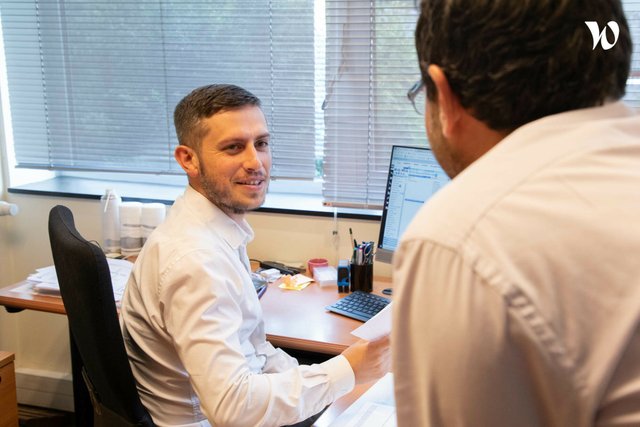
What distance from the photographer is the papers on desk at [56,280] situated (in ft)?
6.23

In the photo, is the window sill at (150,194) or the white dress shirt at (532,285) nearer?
the white dress shirt at (532,285)

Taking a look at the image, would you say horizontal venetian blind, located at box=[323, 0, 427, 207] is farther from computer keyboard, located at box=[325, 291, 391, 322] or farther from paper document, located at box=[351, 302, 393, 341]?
paper document, located at box=[351, 302, 393, 341]

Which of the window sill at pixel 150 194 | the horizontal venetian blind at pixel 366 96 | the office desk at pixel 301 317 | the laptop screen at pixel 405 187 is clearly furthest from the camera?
the window sill at pixel 150 194

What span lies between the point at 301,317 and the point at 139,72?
1.40 meters

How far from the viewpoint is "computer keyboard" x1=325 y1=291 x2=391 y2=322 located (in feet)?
5.72

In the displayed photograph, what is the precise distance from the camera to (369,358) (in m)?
1.31

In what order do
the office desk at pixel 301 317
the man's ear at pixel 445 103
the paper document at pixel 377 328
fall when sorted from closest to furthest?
the man's ear at pixel 445 103
the paper document at pixel 377 328
the office desk at pixel 301 317

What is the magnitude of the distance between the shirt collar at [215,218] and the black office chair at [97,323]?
10.7 inches

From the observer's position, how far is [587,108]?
626 millimetres

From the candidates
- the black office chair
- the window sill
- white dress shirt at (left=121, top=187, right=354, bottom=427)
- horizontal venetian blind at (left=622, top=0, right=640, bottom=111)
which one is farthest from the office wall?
horizontal venetian blind at (left=622, top=0, right=640, bottom=111)

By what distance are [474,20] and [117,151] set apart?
2.27 metres

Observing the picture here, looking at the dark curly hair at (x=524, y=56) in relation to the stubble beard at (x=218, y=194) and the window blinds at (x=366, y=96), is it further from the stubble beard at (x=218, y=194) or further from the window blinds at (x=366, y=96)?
the window blinds at (x=366, y=96)

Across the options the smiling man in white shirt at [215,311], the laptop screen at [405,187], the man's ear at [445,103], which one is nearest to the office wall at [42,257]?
the laptop screen at [405,187]

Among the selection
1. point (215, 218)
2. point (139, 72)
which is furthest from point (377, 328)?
point (139, 72)
